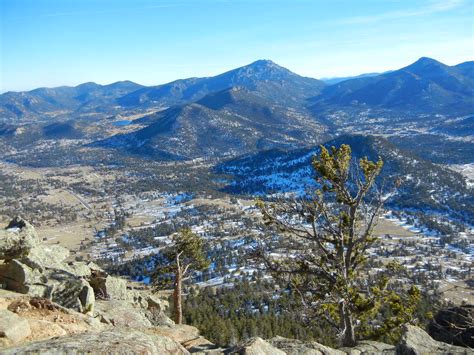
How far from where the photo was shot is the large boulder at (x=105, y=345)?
11.9 metres

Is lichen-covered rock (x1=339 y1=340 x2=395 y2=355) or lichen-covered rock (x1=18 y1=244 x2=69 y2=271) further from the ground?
lichen-covered rock (x1=18 y1=244 x2=69 y2=271)

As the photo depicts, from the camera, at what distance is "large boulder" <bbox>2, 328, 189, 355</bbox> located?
11.9 metres

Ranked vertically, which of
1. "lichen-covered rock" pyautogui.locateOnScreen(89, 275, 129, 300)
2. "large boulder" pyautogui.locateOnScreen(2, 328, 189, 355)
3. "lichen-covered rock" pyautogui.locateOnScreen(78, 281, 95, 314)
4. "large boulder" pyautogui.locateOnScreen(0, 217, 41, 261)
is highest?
"large boulder" pyautogui.locateOnScreen(2, 328, 189, 355)

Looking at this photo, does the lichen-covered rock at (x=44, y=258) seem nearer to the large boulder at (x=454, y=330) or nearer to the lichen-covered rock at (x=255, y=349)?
the lichen-covered rock at (x=255, y=349)

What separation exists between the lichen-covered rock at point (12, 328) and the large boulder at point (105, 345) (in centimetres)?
328

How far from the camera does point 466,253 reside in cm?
17450

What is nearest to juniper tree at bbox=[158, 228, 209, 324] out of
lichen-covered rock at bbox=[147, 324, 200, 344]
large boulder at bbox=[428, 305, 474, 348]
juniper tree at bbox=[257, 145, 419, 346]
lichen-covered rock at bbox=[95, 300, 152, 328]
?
lichen-covered rock at bbox=[95, 300, 152, 328]

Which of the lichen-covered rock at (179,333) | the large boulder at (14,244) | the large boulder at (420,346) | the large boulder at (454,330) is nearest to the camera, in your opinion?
the large boulder at (420,346)

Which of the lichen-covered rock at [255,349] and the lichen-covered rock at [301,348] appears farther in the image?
the lichen-covered rock at [301,348]

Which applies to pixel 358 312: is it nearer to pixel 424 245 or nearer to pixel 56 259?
pixel 56 259

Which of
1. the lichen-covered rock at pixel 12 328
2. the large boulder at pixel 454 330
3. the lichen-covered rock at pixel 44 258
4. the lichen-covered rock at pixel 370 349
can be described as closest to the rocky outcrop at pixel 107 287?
the lichen-covered rock at pixel 44 258

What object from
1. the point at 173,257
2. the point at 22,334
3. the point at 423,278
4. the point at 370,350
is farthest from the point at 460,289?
the point at 22,334

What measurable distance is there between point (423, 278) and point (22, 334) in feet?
489

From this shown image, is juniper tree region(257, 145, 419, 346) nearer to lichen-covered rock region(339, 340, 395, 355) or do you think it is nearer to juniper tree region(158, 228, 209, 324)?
lichen-covered rock region(339, 340, 395, 355)
